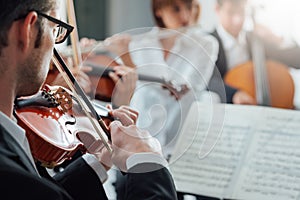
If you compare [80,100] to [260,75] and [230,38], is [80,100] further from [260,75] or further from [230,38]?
[230,38]

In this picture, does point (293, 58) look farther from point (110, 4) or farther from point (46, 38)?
point (46, 38)

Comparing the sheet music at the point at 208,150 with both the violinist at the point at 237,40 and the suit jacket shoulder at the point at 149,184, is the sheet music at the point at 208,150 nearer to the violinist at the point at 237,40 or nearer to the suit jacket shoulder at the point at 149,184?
the suit jacket shoulder at the point at 149,184

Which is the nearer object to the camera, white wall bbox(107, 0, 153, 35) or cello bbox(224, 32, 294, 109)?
cello bbox(224, 32, 294, 109)

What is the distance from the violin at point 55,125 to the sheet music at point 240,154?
0.93ft

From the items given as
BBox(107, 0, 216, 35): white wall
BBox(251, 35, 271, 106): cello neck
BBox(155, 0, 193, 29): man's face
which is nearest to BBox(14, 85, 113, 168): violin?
BBox(155, 0, 193, 29): man's face

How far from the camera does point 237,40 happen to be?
3072mm

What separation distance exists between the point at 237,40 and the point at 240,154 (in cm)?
182

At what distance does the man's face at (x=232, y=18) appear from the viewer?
3.04 m

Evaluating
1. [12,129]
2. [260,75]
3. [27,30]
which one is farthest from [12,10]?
[260,75]

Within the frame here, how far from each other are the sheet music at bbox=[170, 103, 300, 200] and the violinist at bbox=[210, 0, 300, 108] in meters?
1.61

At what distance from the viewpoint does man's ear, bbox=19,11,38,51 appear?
77cm

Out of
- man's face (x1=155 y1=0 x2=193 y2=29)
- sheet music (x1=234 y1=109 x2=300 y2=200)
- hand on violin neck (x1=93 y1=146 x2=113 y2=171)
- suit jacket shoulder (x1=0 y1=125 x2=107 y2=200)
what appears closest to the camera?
suit jacket shoulder (x1=0 y1=125 x2=107 y2=200)

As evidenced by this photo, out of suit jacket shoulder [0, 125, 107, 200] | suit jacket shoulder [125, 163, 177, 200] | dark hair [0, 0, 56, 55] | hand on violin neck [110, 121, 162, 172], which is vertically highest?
dark hair [0, 0, 56, 55]

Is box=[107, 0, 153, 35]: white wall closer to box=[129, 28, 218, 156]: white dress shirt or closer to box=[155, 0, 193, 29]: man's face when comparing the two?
box=[155, 0, 193, 29]: man's face
